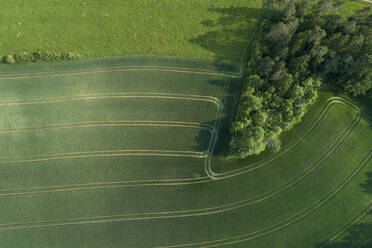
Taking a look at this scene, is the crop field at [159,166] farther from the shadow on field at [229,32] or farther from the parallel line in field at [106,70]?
the shadow on field at [229,32]

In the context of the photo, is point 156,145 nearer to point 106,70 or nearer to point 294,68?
point 106,70

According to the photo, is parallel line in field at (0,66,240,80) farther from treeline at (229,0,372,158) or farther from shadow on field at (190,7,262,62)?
treeline at (229,0,372,158)

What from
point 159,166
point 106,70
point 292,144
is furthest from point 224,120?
point 106,70

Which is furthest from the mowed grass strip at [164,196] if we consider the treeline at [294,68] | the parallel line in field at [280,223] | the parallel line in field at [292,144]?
the treeline at [294,68]

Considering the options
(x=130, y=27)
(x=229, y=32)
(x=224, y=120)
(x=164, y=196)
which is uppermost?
(x=130, y=27)

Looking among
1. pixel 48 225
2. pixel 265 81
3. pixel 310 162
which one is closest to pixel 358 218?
pixel 310 162

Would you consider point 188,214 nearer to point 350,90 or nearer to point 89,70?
point 89,70
